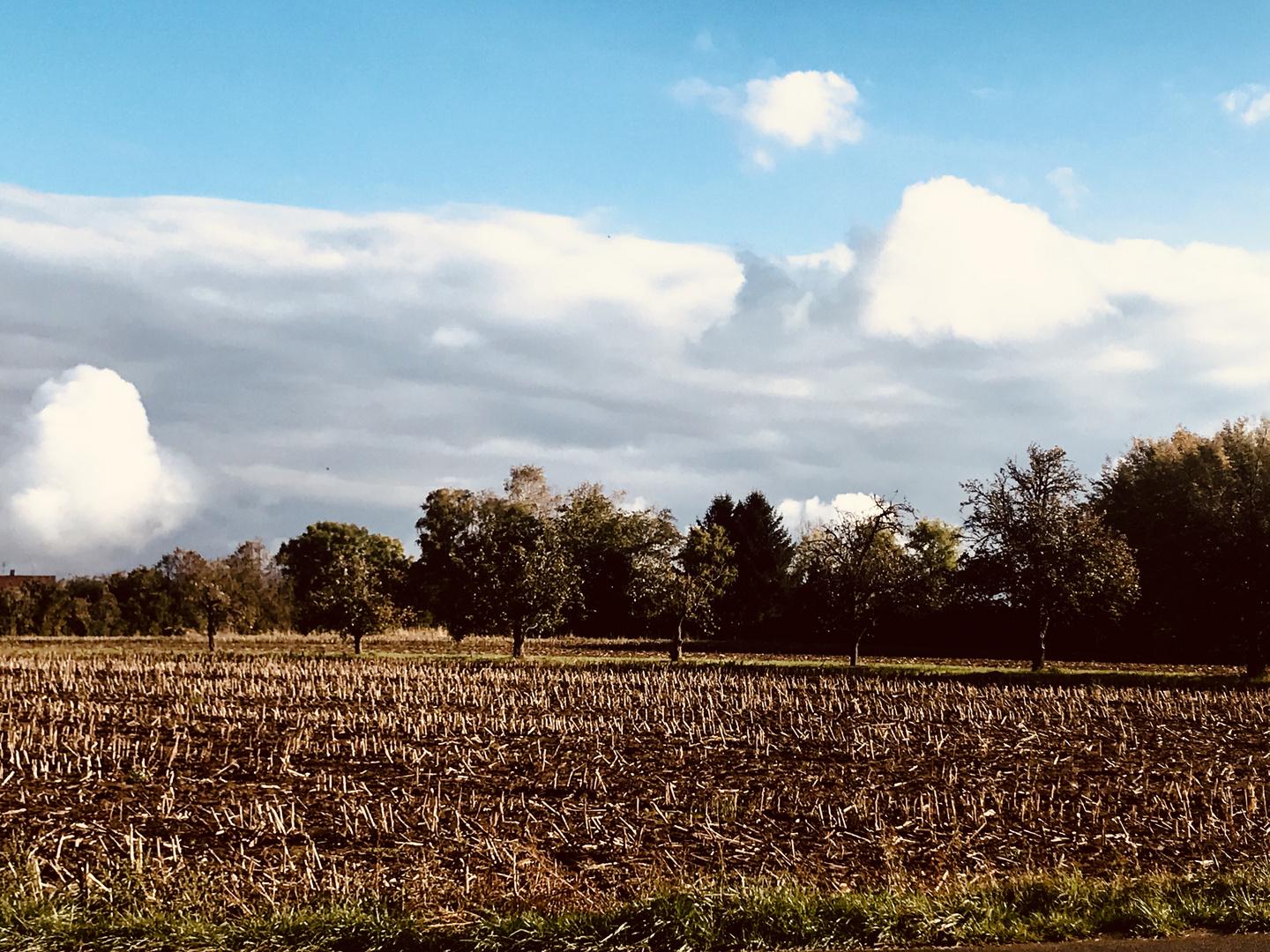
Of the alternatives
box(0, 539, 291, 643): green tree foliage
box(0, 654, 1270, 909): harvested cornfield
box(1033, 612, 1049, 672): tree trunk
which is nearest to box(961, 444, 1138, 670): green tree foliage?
box(1033, 612, 1049, 672): tree trunk

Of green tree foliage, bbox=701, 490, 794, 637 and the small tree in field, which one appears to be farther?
green tree foliage, bbox=701, 490, 794, 637

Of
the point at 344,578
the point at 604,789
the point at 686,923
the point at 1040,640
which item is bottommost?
the point at 604,789

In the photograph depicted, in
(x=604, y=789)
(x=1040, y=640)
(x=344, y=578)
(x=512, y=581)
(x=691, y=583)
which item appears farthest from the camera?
(x=344, y=578)

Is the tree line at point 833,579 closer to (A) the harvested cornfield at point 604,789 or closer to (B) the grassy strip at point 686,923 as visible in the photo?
(A) the harvested cornfield at point 604,789

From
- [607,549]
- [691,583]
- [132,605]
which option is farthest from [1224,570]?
[132,605]

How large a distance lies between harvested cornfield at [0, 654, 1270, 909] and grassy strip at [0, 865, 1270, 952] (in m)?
1.04

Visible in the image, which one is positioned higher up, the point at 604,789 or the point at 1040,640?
the point at 1040,640

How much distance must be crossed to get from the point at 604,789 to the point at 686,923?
7.42 m

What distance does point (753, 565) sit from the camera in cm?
7331

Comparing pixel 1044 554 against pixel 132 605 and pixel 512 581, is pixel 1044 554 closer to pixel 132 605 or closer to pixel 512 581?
pixel 512 581

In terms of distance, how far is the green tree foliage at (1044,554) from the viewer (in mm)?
41250

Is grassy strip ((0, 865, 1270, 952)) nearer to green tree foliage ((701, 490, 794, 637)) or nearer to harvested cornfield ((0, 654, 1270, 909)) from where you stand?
harvested cornfield ((0, 654, 1270, 909))

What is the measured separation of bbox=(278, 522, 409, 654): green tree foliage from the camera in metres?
49.2

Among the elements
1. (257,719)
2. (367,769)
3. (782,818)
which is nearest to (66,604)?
(257,719)
